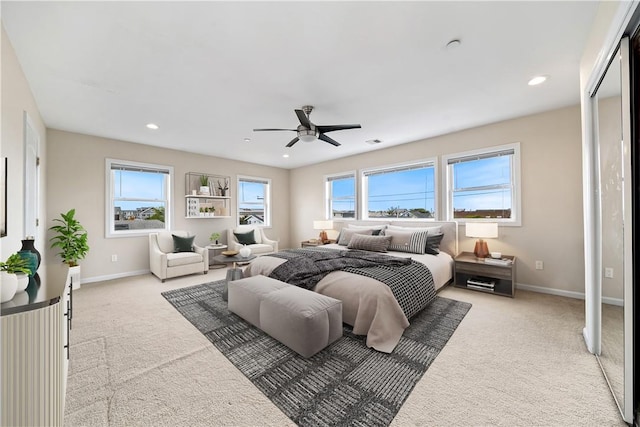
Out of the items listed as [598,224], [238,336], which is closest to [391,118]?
[598,224]

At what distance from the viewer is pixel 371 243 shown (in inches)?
167

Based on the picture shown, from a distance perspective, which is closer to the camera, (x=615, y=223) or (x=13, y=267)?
(x=13, y=267)

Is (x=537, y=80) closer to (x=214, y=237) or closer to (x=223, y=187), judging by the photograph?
(x=214, y=237)

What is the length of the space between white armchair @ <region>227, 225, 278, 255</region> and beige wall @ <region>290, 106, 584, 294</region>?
405 cm

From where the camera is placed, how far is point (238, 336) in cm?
240

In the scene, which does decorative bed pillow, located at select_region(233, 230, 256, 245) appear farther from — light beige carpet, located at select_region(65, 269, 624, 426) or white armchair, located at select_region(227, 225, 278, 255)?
light beige carpet, located at select_region(65, 269, 624, 426)

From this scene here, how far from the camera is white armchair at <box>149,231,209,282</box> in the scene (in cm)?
432

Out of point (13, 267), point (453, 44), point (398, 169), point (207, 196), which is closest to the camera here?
point (13, 267)

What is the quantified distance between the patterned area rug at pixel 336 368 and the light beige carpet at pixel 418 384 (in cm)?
9

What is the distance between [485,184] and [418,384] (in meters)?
3.60

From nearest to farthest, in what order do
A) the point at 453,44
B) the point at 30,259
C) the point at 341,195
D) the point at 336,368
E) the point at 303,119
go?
the point at 30,259
the point at 336,368
the point at 453,44
the point at 303,119
the point at 341,195

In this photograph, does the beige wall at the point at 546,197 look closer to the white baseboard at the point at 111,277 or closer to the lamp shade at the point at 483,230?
the lamp shade at the point at 483,230

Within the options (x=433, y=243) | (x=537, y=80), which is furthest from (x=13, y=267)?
(x=537, y=80)

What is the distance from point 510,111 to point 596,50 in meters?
1.81
